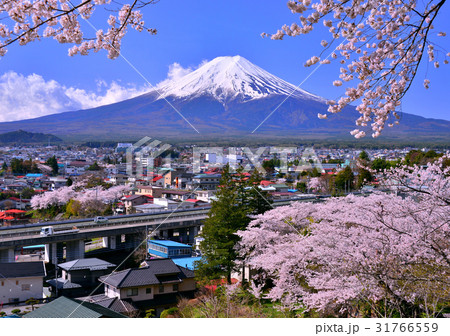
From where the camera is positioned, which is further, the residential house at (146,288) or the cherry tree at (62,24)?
the residential house at (146,288)

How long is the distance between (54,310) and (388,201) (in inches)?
157

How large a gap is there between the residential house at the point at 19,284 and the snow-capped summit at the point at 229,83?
2.61 metres

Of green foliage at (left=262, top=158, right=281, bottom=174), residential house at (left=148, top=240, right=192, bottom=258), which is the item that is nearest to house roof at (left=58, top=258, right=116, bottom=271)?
residential house at (left=148, top=240, right=192, bottom=258)

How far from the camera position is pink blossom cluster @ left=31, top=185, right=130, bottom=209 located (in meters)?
12.9

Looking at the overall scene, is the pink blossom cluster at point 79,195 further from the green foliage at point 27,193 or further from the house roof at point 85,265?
the house roof at point 85,265

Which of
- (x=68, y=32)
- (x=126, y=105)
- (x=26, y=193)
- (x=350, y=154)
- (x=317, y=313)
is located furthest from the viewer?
(x=26, y=193)

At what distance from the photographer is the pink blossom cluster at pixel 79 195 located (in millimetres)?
12938

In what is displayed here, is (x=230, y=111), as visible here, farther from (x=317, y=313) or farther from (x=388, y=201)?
(x=317, y=313)

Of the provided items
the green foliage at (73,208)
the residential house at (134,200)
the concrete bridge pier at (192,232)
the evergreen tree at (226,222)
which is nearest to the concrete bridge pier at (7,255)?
the evergreen tree at (226,222)

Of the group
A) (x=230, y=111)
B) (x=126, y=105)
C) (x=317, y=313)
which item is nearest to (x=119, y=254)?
(x=126, y=105)

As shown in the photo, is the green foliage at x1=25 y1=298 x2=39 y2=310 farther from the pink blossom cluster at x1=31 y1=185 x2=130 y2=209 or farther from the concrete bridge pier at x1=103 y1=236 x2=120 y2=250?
the pink blossom cluster at x1=31 y1=185 x2=130 y2=209

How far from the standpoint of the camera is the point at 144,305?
449 cm

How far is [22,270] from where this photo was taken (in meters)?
4.05

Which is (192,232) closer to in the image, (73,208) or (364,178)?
(364,178)
